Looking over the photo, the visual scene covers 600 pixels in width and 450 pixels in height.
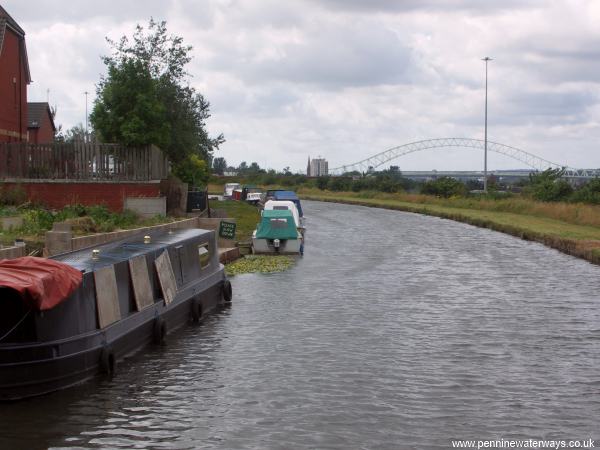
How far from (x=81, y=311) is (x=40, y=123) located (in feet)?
170

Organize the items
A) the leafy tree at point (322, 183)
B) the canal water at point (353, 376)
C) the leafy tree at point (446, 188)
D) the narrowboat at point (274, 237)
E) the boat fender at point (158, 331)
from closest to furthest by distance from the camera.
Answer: the canal water at point (353, 376) < the boat fender at point (158, 331) < the narrowboat at point (274, 237) < the leafy tree at point (446, 188) < the leafy tree at point (322, 183)

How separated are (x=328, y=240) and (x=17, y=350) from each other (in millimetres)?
32138

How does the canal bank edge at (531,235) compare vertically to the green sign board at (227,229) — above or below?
below

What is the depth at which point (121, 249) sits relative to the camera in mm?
18188

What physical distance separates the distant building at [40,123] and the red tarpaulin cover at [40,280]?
48899 mm

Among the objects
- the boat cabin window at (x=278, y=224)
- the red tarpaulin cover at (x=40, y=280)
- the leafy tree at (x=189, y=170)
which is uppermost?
the leafy tree at (x=189, y=170)

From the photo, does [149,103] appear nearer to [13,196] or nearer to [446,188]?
[13,196]

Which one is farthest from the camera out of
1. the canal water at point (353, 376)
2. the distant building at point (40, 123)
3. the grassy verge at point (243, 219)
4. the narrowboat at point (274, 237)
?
the distant building at point (40, 123)

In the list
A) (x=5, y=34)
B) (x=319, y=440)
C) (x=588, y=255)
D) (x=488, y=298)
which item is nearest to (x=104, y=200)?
(x=5, y=34)

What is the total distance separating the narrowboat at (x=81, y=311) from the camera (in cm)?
1316

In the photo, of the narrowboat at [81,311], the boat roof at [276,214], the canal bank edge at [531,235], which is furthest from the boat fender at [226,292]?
the canal bank edge at [531,235]

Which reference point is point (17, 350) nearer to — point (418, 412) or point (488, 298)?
point (418, 412)

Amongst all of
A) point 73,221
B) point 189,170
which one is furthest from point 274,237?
point 73,221

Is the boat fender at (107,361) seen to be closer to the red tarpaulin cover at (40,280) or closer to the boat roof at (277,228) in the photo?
the red tarpaulin cover at (40,280)
